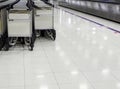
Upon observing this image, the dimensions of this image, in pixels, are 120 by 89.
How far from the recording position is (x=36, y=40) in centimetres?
546

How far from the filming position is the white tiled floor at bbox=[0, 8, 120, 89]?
2.85 m

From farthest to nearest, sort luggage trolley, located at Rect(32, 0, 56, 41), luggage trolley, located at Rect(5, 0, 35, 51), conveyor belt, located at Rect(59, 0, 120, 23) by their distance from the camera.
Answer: conveyor belt, located at Rect(59, 0, 120, 23) < luggage trolley, located at Rect(32, 0, 56, 41) < luggage trolley, located at Rect(5, 0, 35, 51)

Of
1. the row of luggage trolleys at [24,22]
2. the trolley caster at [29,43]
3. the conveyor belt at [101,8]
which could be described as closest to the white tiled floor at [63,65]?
the trolley caster at [29,43]

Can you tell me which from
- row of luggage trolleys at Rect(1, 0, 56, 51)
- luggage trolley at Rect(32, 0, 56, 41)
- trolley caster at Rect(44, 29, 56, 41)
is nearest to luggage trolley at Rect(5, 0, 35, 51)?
row of luggage trolleys at Rect(1, 0, 56, 51)

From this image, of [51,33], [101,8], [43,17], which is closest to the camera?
[43,17]

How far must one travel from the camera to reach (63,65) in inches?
141

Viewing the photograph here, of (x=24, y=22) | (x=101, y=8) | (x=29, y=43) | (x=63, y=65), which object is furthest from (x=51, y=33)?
(x=101, y=8)

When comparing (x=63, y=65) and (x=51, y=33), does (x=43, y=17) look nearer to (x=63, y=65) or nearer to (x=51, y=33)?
(x=51, y=33)

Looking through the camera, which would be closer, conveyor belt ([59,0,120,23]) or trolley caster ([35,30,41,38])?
trolley caster ([35,30,41,38])

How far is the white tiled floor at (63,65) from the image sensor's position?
112 inches

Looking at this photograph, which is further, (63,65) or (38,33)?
(38,33)

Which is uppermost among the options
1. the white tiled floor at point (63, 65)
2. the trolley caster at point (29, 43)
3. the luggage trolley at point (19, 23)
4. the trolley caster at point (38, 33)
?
the luggage trolley at point (19, 23)

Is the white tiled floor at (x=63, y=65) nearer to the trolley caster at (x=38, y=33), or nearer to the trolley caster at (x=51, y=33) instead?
the trolley caster at (x=51, y=33)

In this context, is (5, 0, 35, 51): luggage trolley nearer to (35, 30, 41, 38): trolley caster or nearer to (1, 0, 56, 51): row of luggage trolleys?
(1, 0, 56, 51): row of luggage trolleys
